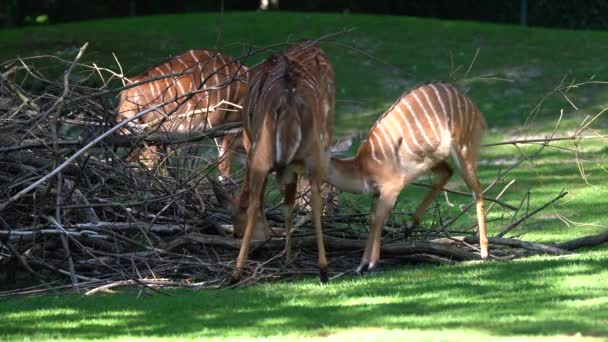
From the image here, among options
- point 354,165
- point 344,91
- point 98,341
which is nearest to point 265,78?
point 354,165

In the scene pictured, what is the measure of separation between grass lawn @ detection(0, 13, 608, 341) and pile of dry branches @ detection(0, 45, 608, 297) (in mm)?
538

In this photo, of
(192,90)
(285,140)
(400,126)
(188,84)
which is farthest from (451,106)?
(188,84)

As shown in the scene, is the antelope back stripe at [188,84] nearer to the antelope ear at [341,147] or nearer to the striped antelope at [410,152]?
the antelope ear at [341,147]

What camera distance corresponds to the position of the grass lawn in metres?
6.37

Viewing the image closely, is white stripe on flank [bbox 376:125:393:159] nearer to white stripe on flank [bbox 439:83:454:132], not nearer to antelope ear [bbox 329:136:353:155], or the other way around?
antelope ear [bbox 329:136:353:155]

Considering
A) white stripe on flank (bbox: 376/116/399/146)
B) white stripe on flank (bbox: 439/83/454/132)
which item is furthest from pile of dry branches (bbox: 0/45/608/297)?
white stripe on flank (bbox: 439/83/454/132)

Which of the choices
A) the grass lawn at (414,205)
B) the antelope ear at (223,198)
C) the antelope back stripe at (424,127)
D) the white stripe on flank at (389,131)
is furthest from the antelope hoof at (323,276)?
the white stripe on flank at (389,131)

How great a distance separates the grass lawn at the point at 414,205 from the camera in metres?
6.37

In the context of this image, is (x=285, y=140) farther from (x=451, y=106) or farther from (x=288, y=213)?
(x=451, y=106)

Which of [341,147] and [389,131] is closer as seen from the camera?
[389,131]

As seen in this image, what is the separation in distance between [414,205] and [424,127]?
13.5ft

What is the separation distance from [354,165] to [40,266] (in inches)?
91.1

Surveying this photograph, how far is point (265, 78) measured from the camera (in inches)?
339

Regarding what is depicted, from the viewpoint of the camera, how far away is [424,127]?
8953 mm
